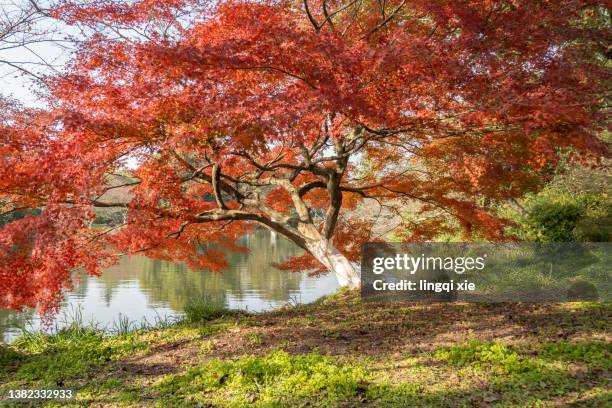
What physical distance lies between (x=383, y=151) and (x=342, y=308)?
3.25 meters

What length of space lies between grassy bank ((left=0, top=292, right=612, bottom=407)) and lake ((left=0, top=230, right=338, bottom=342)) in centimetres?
457

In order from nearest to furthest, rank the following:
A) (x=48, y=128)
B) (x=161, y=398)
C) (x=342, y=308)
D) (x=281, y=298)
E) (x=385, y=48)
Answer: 1. (x=161, y=398)
2. (x=385, y=48)
3. (x=48, y=128)
4. (x=342, y=308)
5. (x=281, y=298)

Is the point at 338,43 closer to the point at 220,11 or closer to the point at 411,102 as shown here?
the point at 411,102

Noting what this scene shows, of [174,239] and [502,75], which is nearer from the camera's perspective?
[502,75]

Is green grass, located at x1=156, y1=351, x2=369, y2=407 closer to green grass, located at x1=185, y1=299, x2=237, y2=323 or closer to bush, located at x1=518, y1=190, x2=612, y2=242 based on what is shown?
green grass, located at x1=185, y1=299, x2=237, y2=323

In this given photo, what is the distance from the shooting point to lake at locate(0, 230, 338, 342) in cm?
1389

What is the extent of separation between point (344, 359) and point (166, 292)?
13.7 meters

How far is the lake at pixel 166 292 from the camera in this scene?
13.9 meters

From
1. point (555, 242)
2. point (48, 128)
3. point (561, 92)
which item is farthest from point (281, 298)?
point (561, 92)

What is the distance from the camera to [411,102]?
6109 mm

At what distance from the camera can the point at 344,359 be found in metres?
5.41

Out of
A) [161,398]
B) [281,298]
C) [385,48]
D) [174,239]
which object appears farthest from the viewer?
[281,298]

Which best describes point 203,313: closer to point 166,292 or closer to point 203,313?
point 203,313

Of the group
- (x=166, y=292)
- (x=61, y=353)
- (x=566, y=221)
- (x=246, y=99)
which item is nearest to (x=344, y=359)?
(x=246, y=99)
